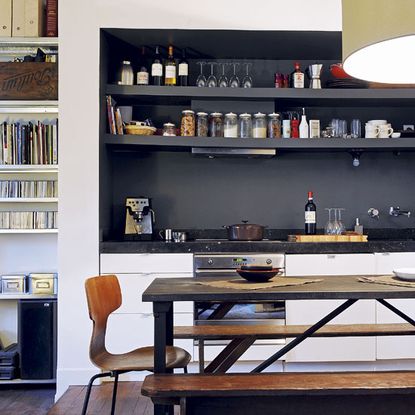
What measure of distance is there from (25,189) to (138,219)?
0.93 m

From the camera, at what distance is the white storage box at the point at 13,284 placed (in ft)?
13.1

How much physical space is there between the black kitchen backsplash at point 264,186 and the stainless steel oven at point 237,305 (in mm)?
803

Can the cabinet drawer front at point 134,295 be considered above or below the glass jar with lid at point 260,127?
below

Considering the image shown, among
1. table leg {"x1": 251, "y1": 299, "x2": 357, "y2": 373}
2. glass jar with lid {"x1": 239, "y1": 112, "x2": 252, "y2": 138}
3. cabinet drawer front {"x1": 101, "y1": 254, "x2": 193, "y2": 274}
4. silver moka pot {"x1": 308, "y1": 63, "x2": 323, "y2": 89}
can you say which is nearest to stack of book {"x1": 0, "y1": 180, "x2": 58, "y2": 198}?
cabinet drawer front {"x1": 101, "y1": 254, "x2": 193, "y2": 274}

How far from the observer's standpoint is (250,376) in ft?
6.64

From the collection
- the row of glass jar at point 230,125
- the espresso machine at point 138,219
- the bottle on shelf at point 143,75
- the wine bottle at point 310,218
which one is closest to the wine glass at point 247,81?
the row of glass jar at point 230,125

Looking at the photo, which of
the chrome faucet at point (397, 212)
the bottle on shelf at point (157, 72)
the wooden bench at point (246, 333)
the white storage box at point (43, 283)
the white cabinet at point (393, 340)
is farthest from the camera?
the chrome faucet at point (397, 212)

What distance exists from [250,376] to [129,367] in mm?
602

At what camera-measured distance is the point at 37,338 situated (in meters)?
3.78

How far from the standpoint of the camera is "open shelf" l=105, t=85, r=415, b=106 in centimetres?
412

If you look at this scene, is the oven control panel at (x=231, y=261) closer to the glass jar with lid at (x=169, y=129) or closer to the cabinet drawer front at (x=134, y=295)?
the cabinet drawer front at (x=134, y=295)

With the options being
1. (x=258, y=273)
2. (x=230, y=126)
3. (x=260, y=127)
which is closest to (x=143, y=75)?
(x=230, y=126)

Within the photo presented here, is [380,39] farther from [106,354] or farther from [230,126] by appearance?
[230,126]

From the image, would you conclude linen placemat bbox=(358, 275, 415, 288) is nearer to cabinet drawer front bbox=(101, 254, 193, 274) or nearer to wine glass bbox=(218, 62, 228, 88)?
cabinet drawer front bbox=(101, 254, 193, 274)
